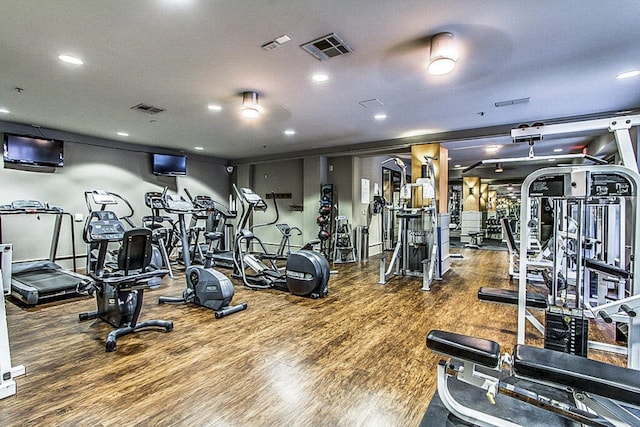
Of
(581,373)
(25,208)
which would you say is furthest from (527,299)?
(25,208)

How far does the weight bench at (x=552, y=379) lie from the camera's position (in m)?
1.50

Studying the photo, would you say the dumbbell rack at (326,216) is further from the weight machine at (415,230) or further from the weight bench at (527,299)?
the weight bench at (527,299)

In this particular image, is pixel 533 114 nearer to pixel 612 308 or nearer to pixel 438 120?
pixel 438 120

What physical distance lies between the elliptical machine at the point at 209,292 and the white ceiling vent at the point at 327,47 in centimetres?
276

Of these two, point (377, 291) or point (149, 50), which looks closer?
point (149, 50)

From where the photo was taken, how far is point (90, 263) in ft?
16.5

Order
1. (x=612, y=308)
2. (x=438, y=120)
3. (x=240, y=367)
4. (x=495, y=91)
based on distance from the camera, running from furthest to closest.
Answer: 1. (x=438, y=120)
2. (x=495, y=91)
3. (x=240, y=367)
4. (x=612, y=308)

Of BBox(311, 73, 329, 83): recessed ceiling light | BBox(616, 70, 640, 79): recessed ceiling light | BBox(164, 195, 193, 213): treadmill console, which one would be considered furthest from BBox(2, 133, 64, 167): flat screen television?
BBox(616, 70, 640, 79): recessed ceiling light

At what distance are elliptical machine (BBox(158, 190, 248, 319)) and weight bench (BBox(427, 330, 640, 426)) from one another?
2.65m

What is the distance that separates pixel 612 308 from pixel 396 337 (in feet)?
5.55

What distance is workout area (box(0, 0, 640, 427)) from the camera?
208 cm

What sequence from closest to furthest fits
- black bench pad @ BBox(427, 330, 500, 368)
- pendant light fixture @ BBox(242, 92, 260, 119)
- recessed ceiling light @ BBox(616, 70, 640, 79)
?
black bench pad @ BBox(427, 330, 500, 368) → recessed ceiling light @ BBox(616, 70, 640, 79) → pendant light fixture @ BBox(242, 92, 260, 119)

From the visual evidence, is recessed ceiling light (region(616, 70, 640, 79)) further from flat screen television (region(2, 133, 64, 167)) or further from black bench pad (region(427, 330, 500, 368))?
flat screen television (region(2, 133, 64, 167))

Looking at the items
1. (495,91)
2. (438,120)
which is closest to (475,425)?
(495,91)
